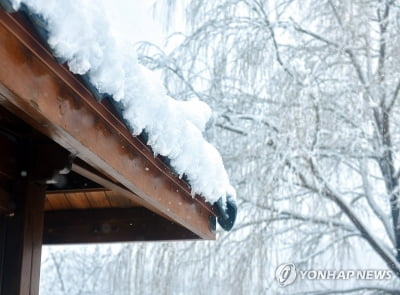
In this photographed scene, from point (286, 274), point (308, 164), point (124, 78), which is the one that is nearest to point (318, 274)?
point (286, 274)

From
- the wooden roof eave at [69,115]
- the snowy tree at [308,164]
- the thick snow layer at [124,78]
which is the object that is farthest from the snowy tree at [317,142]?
the wooden roof eave at [69,115]

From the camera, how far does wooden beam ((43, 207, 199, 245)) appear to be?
2.12 m

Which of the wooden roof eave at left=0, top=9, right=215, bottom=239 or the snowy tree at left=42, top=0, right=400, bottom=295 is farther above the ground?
the snowy tree at left=42, top=0, right=400, bottom=295

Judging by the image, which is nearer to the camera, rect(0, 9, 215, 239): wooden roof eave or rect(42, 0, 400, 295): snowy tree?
rect(0, 9, 215, 239): wooden roof eave

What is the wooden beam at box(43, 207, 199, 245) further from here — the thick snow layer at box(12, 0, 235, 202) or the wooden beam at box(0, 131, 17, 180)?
the wooden beam at box(0, 131, 17, 180)

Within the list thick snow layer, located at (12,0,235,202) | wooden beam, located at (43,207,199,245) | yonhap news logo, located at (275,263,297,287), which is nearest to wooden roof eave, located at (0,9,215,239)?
thick snow layer, located at (12,0,235,202)

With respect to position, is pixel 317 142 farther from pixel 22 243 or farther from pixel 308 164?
pixel 22 243

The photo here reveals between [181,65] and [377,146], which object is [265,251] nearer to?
[377,146]

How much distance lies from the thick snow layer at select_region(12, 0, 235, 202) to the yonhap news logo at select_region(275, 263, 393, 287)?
9.17 feet

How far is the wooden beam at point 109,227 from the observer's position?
6.97 ft

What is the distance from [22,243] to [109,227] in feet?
2.43

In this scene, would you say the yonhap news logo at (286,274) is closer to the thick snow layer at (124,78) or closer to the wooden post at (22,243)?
the thick snow layer at (124,78)

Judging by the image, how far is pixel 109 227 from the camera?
2184mm

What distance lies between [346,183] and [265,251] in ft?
2.91
